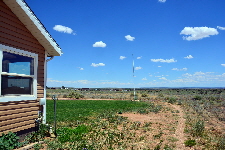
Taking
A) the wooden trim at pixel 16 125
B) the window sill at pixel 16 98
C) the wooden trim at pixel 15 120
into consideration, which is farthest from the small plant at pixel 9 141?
the window sill at pixel 16 98

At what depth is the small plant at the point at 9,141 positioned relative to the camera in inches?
240

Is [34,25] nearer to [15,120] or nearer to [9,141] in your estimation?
[15,120]

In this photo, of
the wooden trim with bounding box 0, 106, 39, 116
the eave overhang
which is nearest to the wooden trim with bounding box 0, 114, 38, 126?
the wooden trim with bounding box 0, 106, 39, 116

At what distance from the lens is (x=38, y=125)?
26.2 feet

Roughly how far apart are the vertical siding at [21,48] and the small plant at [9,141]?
192 mm

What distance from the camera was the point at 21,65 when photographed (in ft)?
24.6

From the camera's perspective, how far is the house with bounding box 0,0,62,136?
21.5 feet

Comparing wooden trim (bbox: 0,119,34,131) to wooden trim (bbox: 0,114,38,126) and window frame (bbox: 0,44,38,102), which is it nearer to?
wooden trim (bbox: 0,114,38,126)

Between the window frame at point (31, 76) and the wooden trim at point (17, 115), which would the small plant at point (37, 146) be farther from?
the window frame at point (31, 76)

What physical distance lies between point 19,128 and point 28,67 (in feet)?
7.44

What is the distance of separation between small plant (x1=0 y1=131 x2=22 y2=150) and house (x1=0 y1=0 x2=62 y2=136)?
19cm

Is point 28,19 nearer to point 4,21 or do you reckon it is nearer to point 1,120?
point 4,21

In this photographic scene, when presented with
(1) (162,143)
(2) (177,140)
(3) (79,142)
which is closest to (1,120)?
(3) (79,142)

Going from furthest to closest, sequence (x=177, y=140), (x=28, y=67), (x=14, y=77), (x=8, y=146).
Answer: (x=177, y=140), (x=28, y=67), (x=14, y=77), (x=8, y=146)
